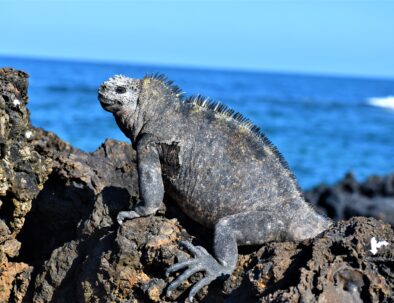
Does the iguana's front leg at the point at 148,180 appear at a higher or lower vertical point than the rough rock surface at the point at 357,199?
higher

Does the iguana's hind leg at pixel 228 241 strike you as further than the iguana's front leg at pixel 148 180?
No

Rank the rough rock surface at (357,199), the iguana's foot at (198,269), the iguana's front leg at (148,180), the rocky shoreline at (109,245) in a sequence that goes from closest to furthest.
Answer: the rocky shoreline at (109,245), the iguana's foot at (198,269), the iguana's front leg at (148,180), the rough rock surface at (357,199)

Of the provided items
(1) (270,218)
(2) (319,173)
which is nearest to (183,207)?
(1) (270,218)

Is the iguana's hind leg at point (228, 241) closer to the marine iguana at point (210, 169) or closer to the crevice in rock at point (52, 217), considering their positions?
the marine iguana at point (210, 169)

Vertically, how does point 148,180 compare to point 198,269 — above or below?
above

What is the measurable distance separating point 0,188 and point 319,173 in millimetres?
20712

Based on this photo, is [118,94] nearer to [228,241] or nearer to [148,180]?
[148,180]

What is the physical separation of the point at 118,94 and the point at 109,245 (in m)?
1.11

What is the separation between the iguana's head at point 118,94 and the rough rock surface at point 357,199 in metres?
10.1

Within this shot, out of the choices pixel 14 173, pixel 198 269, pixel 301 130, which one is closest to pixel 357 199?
pixel 14 173

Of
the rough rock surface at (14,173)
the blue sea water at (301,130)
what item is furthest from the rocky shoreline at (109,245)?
the blue sea water at (301,130)

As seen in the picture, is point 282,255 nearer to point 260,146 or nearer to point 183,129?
point 260,146

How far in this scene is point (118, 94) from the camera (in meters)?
5.05

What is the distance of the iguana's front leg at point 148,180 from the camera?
4664mm
